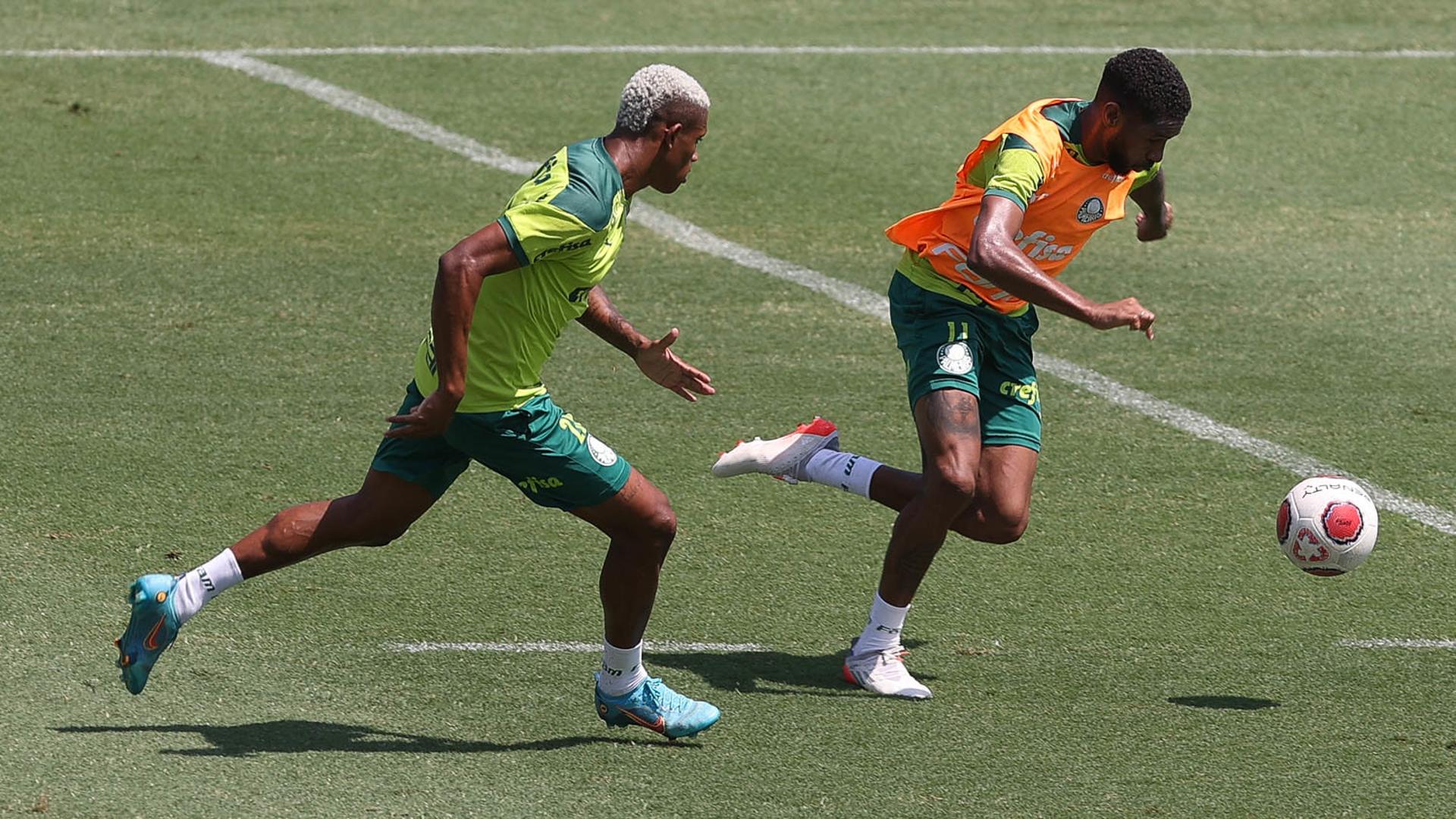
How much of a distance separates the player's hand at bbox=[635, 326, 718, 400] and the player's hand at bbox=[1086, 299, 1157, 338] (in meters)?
1.24

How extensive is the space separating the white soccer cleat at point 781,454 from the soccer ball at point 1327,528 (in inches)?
66.7

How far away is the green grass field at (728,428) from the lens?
5895mm

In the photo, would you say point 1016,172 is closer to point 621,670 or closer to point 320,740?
point 621,670

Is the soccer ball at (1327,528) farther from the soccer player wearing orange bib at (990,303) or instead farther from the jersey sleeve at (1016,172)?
the jersey sleeve at (1016,172)

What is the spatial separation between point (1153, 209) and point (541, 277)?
304 cm

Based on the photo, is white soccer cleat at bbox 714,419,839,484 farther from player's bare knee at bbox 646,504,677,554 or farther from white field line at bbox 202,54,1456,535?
white field line at bbox 202,54,1456,535

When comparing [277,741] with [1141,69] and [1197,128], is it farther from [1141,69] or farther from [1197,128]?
[1197,128]

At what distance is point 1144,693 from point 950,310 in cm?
148

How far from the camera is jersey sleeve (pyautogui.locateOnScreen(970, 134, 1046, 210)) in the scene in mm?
6504

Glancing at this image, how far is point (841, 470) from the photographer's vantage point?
7320mm

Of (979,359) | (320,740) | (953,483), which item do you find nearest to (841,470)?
(979,359)

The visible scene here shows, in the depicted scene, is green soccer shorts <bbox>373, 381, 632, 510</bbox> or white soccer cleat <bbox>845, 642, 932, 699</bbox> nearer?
green soccer shorts <bbox>373, 381, 632, 510</bbox>

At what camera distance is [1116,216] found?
706 centimetres

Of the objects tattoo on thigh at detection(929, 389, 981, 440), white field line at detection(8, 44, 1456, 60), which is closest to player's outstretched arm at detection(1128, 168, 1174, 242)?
tattoo on thigh at detection(929, 389, 981, 440)
